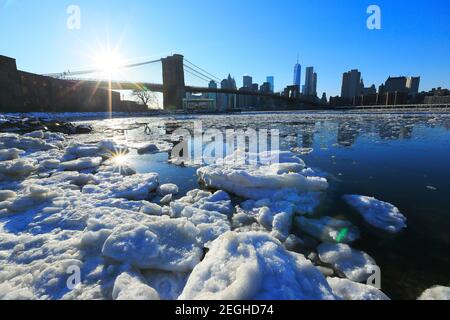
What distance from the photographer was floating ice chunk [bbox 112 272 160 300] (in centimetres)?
151

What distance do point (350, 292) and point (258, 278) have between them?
717 mm

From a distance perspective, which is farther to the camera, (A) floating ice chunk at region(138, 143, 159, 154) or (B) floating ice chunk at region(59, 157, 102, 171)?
(A) floating ice chunk at region(138, 143, 159, 154)

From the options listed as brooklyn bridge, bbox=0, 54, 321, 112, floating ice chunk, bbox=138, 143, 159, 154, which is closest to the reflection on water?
floating ice chunk, bbox=138, 143, 159, 154

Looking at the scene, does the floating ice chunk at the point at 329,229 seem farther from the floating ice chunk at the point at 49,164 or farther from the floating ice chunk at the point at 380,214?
the floating ice chunk at the point at 49,164

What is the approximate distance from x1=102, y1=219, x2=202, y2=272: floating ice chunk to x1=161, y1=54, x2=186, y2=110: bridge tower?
62.7 metres

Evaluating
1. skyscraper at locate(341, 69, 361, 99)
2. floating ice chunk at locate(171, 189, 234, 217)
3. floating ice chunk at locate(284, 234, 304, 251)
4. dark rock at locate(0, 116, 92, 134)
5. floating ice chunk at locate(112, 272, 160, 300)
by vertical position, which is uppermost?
skyscraper at locate(341, 69, 361, 99)

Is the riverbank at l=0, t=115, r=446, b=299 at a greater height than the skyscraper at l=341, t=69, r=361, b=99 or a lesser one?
lesser

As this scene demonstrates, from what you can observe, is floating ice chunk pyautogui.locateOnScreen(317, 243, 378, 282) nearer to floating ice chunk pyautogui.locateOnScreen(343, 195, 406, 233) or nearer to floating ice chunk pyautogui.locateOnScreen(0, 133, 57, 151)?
floating ice chunk pyautogui.locateOnScreen(343, 195, 406, 233)

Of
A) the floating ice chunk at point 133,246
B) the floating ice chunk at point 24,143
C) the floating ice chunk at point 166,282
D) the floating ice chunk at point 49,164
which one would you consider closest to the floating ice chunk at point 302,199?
the floating ice chunk at point 166,282

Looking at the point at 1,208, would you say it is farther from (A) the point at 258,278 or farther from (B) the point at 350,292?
(B) the point at 350,292

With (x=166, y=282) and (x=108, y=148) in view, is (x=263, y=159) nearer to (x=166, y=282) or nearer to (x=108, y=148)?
(x=166, y=282)

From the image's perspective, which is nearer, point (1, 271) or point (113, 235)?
point (1, 271)

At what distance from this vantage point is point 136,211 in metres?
3.07
